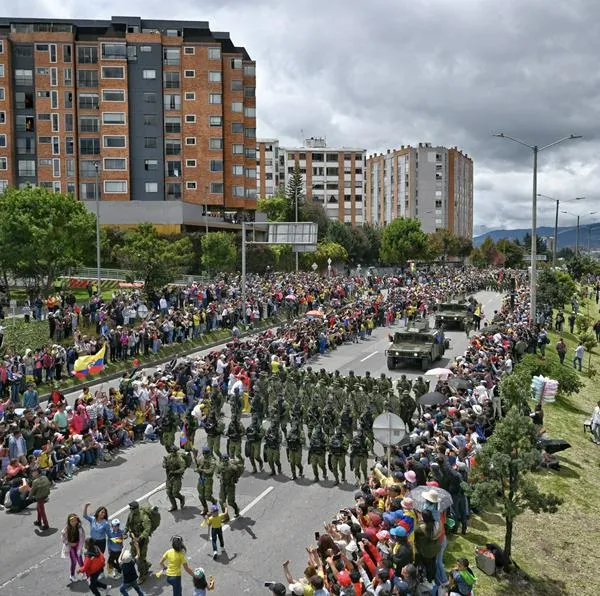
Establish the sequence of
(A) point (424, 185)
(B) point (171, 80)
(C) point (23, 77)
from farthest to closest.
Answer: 1. (A) point (424, 185)
2. (B) point (171, 80)
3. (C) point (23, 77)

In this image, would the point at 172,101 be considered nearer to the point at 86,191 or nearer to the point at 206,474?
the point at 86,191

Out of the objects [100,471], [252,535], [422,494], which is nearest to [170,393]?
[100,471]

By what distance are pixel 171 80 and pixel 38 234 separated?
116ft

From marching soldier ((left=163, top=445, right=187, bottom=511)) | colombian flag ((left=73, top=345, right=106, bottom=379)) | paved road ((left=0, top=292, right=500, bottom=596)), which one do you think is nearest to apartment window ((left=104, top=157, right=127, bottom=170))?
colombian flag ((left=73, top=345, right=106, bottom=379))

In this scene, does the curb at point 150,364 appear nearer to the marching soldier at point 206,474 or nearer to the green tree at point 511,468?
the marching soldier at point 206,474

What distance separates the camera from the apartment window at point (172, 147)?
67.7 m

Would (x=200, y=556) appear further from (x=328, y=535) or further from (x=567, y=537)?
(x=567, y=537)

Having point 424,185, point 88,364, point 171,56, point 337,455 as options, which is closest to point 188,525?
point 337,455

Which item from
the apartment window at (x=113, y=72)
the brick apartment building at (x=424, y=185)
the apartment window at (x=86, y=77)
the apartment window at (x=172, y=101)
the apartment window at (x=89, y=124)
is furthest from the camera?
the brick apartment building at (x=424, y=185)

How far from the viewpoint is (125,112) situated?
65750 millimetres

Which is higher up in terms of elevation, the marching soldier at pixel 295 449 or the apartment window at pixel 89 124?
the apartment window at pixel 89 124

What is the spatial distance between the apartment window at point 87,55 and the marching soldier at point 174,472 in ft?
196

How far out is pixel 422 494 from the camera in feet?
34.7

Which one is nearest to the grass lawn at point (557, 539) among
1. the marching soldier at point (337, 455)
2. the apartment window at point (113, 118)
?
the marching soldier at point (337, 455)
